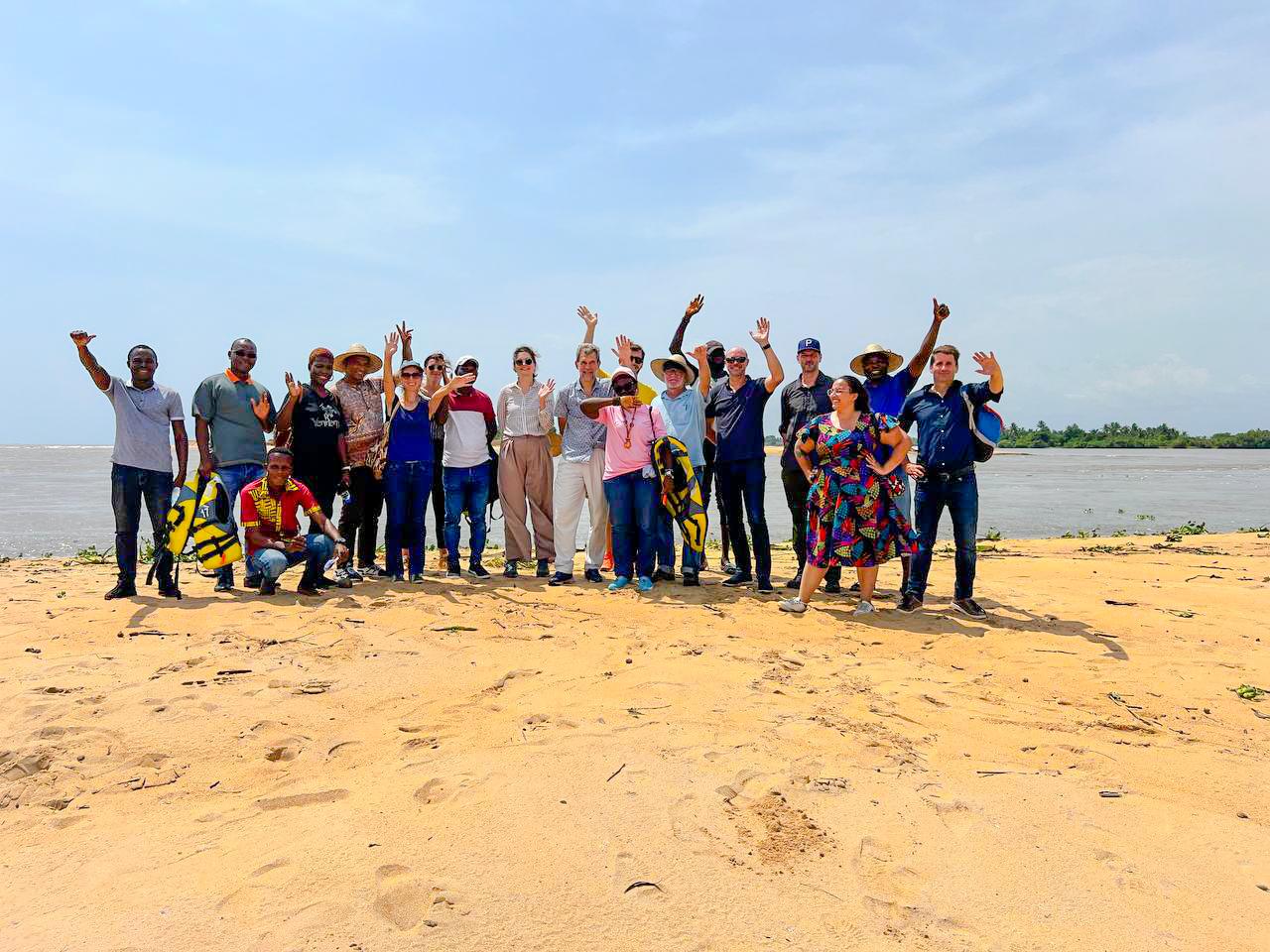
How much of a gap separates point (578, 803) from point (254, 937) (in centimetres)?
112

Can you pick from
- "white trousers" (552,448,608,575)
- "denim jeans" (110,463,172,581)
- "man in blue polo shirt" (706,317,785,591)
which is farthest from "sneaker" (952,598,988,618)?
"denim jeans" (110,463,172,581)

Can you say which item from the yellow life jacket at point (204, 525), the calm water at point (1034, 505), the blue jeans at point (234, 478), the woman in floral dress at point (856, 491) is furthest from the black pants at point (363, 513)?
the calm water at point (1034, 505)

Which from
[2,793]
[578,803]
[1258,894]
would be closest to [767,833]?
[578,803]

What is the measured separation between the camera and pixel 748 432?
21.7ft

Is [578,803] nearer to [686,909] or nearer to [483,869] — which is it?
[483,869]

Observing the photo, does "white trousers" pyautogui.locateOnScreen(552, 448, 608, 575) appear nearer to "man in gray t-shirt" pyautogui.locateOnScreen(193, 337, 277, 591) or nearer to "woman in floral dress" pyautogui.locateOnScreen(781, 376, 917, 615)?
"woman in floral dress" pyautogui.locateOnScreen(781, 376, 917, 615)

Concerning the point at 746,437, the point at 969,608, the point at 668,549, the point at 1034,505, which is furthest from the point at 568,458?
the point at 1034,505

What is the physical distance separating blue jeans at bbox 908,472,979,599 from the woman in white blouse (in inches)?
134

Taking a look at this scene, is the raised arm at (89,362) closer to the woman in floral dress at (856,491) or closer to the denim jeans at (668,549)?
the denim jeans at (668,549)

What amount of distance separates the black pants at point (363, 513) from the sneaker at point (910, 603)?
4.67m

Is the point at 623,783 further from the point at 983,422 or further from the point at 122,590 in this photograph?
the point at 122,590

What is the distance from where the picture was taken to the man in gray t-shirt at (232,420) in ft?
21.1

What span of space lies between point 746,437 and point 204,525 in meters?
4.61

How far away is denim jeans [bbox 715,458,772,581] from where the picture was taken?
6.57 m
